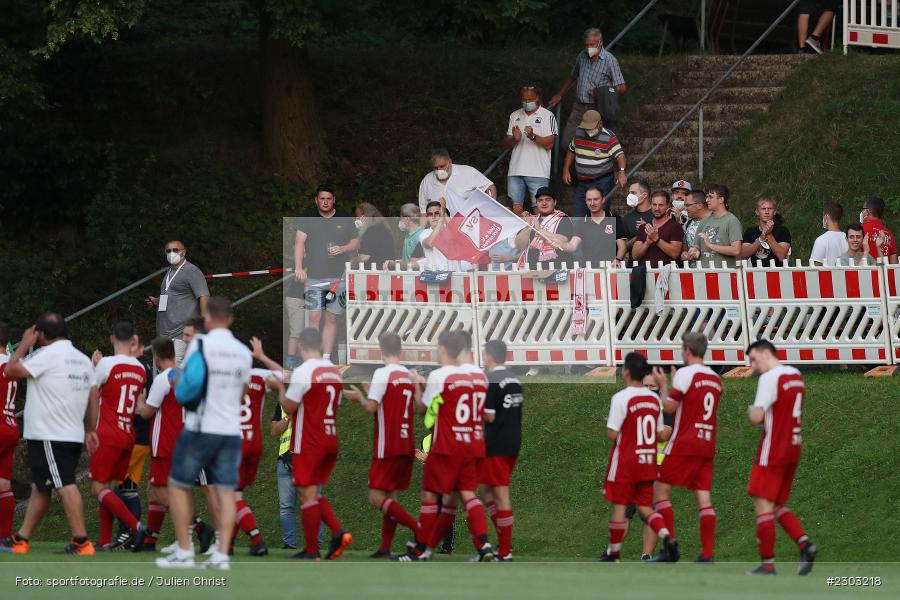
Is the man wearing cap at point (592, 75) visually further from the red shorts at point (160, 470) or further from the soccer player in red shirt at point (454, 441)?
the red shorts at point (160, 470)

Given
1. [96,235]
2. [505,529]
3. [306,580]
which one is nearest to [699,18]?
[96,235]

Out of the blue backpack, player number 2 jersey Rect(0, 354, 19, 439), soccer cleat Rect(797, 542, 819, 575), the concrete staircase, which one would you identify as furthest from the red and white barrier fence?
the blue backpack

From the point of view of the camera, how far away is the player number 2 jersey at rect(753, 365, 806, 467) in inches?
459

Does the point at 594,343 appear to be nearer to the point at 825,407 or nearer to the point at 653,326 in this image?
the point at 653,326

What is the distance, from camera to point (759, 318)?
56.2 feet

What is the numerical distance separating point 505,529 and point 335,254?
18.9 feet

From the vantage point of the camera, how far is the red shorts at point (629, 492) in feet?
41.9

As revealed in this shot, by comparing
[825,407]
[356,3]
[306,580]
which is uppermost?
[356,3]

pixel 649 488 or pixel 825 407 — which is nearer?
pixel 649 488

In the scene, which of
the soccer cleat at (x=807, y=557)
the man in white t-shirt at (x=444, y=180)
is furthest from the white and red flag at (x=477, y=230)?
the soccer cleat at (x=807, y=557)

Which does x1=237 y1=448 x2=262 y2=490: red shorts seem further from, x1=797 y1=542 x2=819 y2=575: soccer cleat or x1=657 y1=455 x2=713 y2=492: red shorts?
x1=797 y1=542 x2=819 y2=575: soccer cleat

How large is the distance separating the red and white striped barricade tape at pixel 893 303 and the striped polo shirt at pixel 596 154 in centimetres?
433

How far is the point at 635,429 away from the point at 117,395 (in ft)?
14.8

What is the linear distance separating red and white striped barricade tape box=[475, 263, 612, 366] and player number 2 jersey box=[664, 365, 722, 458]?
15.3 ft
